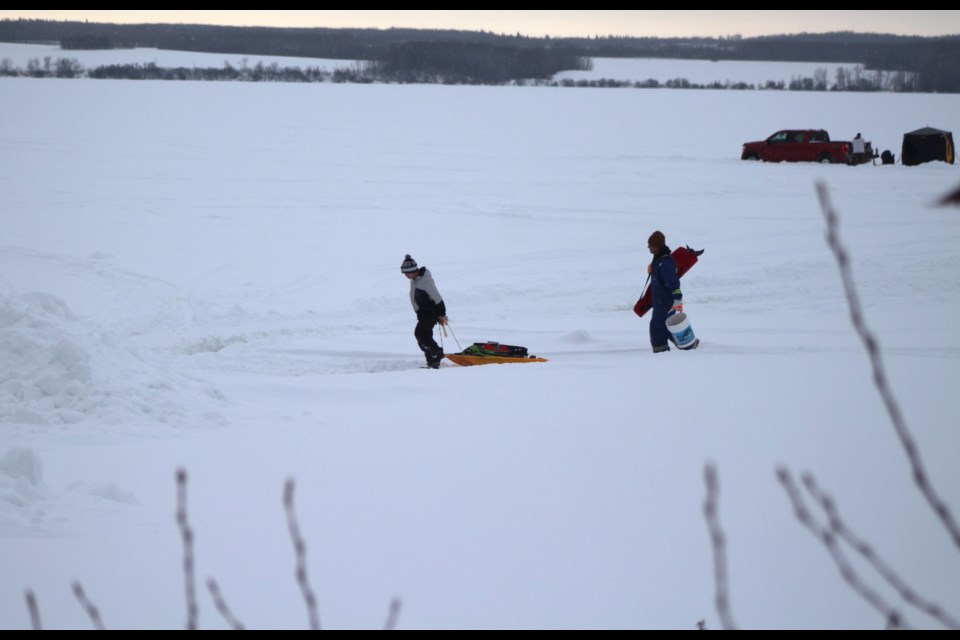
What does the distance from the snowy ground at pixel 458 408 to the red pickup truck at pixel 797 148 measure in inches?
305

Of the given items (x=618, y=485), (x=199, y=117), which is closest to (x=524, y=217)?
(x=618, y=485)

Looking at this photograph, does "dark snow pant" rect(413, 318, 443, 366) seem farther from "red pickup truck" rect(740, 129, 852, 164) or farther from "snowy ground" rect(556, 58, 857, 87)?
"snowy ground" rect(556, 58, 857, 87)

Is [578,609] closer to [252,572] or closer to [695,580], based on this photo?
[695,580]

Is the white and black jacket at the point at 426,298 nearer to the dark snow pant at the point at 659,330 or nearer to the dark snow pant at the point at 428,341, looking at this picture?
the dark snow pant at the point at 428,341

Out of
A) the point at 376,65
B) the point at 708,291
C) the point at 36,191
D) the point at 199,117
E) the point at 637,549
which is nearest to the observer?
the point at 637,549

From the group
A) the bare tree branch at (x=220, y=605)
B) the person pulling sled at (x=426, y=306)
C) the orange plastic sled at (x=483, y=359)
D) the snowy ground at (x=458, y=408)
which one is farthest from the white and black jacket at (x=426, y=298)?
the bare tree branch at (x=220, y=605)

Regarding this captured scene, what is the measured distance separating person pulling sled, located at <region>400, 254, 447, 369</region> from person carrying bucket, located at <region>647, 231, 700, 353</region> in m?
2.37

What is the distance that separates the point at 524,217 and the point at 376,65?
72.3 metres

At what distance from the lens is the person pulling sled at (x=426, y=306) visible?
35.0 feet

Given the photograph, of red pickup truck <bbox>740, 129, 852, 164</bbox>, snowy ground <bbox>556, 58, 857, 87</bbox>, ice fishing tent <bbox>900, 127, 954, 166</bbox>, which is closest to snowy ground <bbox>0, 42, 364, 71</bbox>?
snowy ground <bbox>556, 58, 857, 87</bbox>

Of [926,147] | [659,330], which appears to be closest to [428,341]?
[659,330]

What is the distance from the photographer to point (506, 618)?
177 inches

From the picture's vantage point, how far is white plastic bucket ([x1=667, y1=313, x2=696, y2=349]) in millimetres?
10078

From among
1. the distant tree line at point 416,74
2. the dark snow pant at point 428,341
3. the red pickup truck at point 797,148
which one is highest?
the distant tree line at point 416,74
